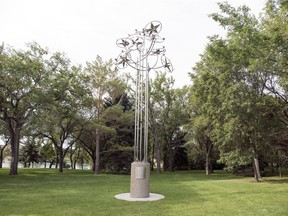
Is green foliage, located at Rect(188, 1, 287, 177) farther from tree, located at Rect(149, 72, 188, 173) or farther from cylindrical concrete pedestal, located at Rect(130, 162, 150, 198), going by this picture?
tree, located at Rect(149, 72, 188, 173)

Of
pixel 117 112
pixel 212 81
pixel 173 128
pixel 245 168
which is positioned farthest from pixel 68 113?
pixel 245 168

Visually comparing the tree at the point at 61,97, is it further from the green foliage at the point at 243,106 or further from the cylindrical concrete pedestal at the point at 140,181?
the cylindrical concrete pedestal at the point at 140,181

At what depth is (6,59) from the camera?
1962 centimetres

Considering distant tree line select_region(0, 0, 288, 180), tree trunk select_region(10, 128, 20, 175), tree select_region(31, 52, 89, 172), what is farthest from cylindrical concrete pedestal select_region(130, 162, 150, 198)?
tree trunk select_region(10, 128, 20, 175)

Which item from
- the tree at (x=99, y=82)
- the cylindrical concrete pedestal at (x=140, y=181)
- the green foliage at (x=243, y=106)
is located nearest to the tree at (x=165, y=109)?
the tree at (x=99, y=82)

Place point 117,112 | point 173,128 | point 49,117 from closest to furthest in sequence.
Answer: point 49,117 < point 117,112 < point 173,128

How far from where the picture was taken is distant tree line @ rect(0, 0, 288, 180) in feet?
39.2

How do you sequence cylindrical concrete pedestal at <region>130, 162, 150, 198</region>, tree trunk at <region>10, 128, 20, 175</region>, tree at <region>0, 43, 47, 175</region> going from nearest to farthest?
cylindrical concrete pedestal at <region>130, 162, 150, 198</region> → tree at <region>0, 43, 47, 175</region> → tree trunk at <region>10, 128, 20, 175</region>

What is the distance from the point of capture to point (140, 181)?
406 inches

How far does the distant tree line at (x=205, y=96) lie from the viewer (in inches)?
470

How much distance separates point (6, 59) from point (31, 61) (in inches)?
75.6

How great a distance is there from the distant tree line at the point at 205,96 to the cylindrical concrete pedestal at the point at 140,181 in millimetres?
5606

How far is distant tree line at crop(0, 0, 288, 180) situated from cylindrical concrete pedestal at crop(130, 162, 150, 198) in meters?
5.61

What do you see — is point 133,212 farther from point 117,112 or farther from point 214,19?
point 117,112
